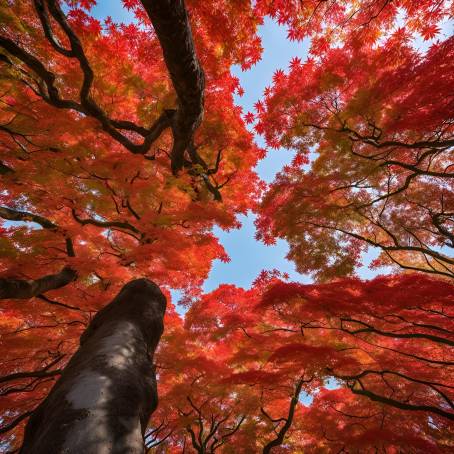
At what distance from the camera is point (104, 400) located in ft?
6.70

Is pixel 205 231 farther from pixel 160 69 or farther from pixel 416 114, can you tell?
pixel 416 114

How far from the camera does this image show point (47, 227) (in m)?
6.78

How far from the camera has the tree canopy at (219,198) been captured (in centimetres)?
560

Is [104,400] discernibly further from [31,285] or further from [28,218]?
[28,218]

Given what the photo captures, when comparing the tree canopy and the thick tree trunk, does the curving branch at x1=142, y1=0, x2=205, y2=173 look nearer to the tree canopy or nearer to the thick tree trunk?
the tree canopy

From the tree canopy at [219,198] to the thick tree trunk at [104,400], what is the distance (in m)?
3.33

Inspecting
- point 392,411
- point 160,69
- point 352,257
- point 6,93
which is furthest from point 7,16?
point 392,411

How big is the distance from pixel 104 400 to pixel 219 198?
24.4 feet

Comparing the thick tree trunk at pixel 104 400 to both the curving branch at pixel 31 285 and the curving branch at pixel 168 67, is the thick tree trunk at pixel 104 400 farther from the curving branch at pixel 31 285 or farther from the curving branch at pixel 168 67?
the curving branch at pixel 168 67

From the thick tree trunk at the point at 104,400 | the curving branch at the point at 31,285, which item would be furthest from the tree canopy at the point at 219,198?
the thick tree trunk at the point at 104,400

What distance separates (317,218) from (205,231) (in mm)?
3654

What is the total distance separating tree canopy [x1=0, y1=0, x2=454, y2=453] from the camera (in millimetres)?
5602

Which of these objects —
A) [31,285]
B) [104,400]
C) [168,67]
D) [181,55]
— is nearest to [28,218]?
[31,285]

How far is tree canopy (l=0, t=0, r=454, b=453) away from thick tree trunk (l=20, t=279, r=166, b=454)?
3329 millimetres
